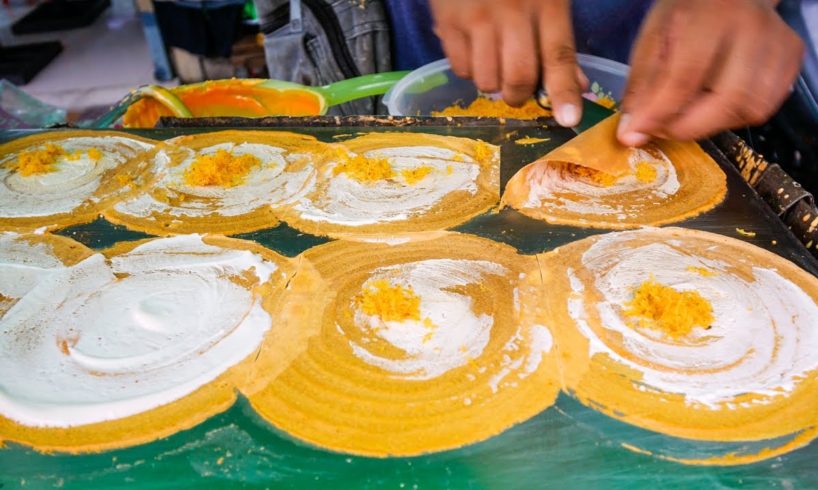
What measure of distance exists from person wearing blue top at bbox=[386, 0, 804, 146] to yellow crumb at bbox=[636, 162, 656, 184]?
21cm

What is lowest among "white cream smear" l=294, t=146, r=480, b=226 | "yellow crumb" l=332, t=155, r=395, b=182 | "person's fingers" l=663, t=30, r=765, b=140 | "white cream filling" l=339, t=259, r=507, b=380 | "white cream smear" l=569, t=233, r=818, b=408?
"white cream smear" l=569, t=233, r=818, b=408

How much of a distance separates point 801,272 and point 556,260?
550mm

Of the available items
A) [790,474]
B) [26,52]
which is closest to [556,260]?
[790,474]

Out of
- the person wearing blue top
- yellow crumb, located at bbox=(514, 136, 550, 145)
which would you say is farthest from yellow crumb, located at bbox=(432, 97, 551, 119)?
the person wearing blue top

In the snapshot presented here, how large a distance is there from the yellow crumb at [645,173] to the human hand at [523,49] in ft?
1.09

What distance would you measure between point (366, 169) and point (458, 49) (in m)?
0.44

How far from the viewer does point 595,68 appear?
225 cm

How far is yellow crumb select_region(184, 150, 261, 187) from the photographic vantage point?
6.11 feet

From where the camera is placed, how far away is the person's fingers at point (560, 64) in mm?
1565

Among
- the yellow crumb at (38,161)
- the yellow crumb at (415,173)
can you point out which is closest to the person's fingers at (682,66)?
the yellow crumb at (415,173)

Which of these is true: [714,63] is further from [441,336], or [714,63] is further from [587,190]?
[441,336]

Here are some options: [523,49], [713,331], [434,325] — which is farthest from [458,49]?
[713,331]

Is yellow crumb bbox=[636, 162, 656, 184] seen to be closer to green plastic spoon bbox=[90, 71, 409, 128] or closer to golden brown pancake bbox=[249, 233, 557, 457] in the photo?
golden brown pancake bbox=[249, 233, 557, 457]

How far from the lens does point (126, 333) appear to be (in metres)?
1.32
